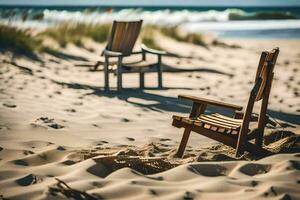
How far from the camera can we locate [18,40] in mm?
10906

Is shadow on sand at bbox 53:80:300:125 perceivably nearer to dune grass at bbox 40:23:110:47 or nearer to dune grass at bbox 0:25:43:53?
dune grass at bbox 0:25:43:53

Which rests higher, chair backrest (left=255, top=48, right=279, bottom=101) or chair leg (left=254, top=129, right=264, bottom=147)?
chair backrest (left=255, top=48, right=279, bottom=101)

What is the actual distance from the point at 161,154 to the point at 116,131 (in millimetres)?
1026

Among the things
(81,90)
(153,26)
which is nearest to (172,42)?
(153,26)

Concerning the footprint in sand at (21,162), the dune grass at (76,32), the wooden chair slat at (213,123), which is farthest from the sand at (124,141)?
the dune grass at (76,32)

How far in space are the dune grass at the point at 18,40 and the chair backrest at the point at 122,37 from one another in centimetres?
347

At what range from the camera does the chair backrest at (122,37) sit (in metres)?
7.79

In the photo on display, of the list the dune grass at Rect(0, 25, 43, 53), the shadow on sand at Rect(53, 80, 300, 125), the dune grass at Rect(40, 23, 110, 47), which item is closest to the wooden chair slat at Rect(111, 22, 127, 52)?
the shadow on sand at Rect(53, 80, 300, 125)

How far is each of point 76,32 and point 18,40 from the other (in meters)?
3.12

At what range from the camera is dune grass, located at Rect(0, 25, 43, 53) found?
10.7 m

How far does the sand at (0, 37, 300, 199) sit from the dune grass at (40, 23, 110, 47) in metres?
3.29

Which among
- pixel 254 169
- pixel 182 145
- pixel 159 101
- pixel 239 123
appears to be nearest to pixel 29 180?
pixel 182 145

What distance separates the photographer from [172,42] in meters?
14.8

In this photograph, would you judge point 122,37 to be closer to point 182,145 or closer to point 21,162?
point 182,145
